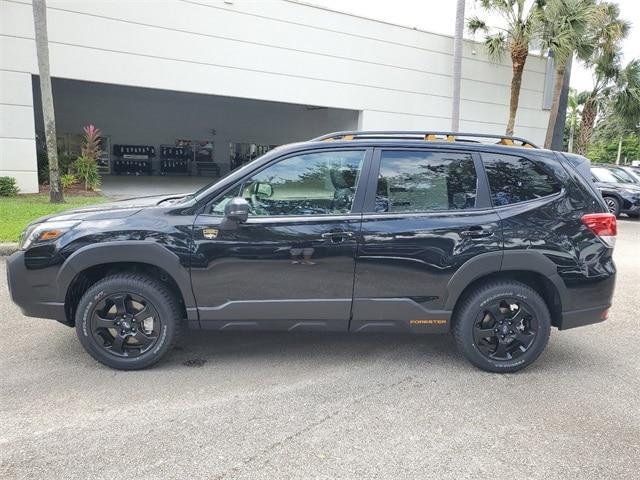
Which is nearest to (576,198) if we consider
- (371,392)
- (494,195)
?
(494,195)

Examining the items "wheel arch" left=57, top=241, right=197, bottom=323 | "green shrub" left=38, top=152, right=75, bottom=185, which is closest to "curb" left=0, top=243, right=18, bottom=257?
"wheel arch" left=57, top=241, right=197, bottom=323

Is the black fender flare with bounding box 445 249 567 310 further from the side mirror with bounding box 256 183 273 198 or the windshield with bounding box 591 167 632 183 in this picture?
the windshield with bounding box 591 167 632 183

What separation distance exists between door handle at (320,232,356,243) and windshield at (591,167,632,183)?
1387 cm

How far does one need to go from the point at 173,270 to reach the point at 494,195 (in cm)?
248

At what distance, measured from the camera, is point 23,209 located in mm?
9938

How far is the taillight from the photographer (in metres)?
3.74

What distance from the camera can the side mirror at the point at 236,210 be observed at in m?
3.36

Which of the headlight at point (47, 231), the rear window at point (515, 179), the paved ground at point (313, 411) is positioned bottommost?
the paved ground at point (313, 411)

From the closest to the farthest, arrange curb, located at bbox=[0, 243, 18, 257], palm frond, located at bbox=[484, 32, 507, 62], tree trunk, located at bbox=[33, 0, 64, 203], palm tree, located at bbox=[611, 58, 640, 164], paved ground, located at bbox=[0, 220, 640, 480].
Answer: paved ground, located at bbox=[0, 220, 640, 480] → curb, located at bbox=[0, 243, 18, 257] → tree trunk, located at bbox=[33, 0, 64, 203] → palm frond, located at bbox=[484, 32, 507, 62] → palm tree, located at bbox=[611, 58, 640, 164]

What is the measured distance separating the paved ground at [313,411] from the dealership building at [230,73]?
1110 cm

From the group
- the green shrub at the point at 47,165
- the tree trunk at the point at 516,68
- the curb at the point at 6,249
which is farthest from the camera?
the tree trunk at the point at 516,68

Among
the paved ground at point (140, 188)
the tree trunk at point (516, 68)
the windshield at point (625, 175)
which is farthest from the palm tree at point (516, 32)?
the paved ground at point (140, 188)

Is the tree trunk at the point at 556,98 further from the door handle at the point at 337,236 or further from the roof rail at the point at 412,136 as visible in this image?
the door handle at the point at 337,236

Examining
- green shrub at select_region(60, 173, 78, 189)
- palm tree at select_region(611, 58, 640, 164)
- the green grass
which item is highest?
palm tree at select_region(611, 58, 640, 164)
